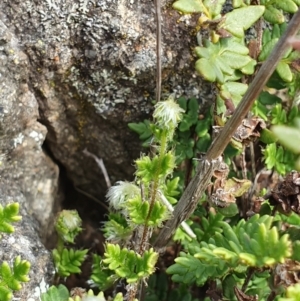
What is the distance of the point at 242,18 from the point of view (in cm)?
159

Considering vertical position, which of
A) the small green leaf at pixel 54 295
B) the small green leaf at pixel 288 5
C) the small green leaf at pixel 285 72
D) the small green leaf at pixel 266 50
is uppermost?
the small green leaf at pixel 288 5

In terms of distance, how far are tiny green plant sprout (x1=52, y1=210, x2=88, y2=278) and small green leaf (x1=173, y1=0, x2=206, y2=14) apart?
26.6 inches

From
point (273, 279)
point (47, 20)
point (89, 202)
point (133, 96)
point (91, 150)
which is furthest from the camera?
point (89, 202)

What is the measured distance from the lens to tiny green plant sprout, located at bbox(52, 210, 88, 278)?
176cm

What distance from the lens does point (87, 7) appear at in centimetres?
178

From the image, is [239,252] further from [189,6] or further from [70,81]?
[70,81]

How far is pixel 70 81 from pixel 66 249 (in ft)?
1.74

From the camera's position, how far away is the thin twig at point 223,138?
126 centimetres

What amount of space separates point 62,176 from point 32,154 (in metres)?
0.27

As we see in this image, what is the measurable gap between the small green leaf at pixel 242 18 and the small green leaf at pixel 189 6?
0.25 feet

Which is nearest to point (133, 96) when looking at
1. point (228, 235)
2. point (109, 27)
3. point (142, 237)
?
point (109, 27)

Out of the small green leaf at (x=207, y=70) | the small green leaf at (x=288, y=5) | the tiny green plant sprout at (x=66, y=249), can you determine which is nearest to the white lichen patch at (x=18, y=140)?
the tiny green plant sprout at (x=66, y=249)

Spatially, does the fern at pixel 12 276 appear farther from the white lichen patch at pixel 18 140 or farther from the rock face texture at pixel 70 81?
the white lichen patch at pixel 18 140

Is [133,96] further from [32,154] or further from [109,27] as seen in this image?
[32,154]
